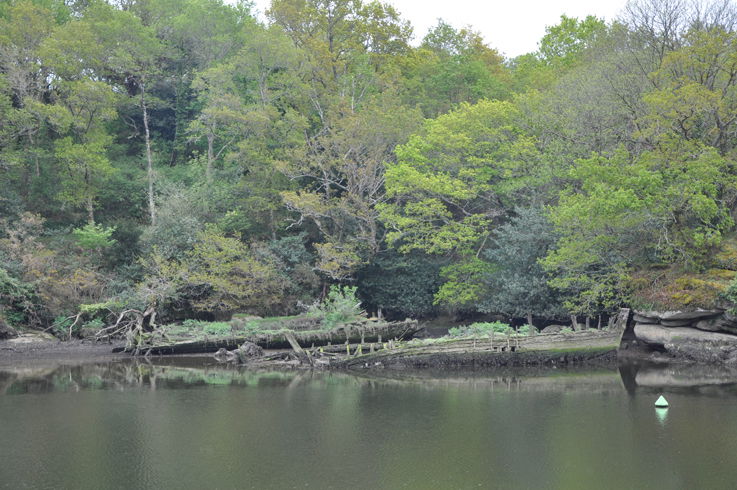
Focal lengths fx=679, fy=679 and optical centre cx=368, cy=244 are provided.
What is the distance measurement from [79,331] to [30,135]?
527 inches

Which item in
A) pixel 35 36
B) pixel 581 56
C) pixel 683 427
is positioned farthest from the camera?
pixel 581 56

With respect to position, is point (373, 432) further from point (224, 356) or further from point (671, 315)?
point (671, 315)

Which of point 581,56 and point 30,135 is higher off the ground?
point 581,56

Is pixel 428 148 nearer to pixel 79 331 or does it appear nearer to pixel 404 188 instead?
pixel 404 188

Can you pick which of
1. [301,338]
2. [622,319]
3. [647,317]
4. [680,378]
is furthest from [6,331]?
[680,378]

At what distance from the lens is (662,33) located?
31.9m

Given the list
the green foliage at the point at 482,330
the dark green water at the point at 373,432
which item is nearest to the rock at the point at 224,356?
the dark green water at the point at 373,432

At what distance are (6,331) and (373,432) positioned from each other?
23016 mm

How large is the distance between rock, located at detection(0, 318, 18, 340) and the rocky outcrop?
94.2 ft

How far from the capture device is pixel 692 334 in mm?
26938

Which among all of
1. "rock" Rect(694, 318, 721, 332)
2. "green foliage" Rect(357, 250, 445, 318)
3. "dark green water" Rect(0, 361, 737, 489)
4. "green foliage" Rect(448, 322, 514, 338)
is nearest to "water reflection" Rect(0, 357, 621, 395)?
"dark green water" Rect(0, 361, 737, 489)

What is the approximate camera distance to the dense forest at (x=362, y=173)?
2839 centimetres

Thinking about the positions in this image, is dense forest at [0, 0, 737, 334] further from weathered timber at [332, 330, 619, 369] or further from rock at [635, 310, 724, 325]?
weathered timber at [332, 330, 619, 369]

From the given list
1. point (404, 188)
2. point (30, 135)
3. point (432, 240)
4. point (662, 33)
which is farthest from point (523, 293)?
point (30, 135)
